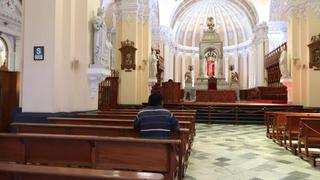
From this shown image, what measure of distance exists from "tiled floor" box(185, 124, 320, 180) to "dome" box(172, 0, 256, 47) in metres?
18.5

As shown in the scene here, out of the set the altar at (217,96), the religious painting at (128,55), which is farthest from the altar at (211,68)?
the religious painting at (128,55)

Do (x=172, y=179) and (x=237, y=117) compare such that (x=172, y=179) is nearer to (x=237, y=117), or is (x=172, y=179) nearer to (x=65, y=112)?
(x=65, y=112)

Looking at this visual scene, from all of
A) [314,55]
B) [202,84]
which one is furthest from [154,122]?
[202,84]

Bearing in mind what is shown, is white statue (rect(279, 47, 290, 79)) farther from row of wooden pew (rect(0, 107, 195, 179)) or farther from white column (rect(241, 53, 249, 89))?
white column (rect(241, 53, 249, 89))

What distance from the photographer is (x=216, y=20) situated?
28.0 m

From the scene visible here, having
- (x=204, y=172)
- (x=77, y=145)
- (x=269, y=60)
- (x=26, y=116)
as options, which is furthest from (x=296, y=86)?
(x=77, y=145)

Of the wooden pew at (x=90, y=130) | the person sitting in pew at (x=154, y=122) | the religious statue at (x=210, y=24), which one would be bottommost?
the wooden pew at (x=90, y=130)

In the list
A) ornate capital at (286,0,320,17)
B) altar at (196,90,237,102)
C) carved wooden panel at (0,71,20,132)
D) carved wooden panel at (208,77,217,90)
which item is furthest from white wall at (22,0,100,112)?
carved wooden panel at (208,77,217,90)

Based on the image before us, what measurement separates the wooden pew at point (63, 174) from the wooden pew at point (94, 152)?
124cm

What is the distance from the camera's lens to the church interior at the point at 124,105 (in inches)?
137

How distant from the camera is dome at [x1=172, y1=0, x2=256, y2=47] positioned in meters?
26.0

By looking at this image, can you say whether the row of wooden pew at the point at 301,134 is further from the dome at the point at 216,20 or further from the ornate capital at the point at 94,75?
the dome at the point at 216,20

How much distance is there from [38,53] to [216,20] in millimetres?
23298

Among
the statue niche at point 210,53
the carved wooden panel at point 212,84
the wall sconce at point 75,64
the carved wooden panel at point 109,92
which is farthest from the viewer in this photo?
the statue niche at point 210,53
